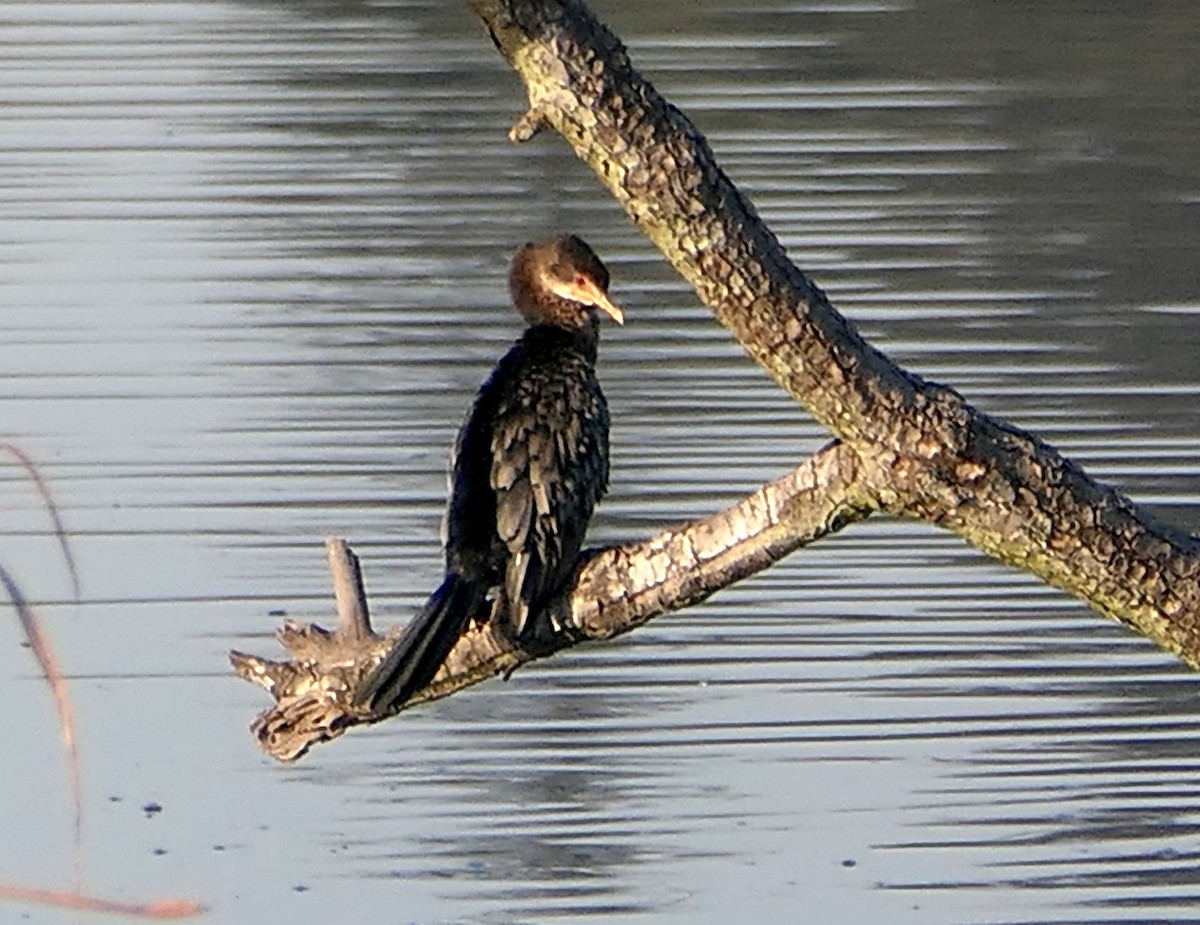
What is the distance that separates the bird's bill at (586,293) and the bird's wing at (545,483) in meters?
0.41

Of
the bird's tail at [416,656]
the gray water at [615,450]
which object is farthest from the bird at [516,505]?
the gray water at [615,450]

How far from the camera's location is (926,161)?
31.4 feet

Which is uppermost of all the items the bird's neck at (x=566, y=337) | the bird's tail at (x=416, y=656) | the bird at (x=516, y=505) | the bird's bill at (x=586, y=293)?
the bird's bill at (x=586, y=293)

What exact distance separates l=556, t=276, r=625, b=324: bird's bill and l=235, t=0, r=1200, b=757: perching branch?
105cm

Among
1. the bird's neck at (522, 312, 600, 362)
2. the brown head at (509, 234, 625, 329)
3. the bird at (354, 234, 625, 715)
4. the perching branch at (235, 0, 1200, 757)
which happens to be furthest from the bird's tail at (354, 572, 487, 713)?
the brown head at (509, 234, 625, 329)

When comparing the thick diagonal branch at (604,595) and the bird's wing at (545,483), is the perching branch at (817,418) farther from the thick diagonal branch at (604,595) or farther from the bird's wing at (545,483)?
the bird's wing at (545,483)

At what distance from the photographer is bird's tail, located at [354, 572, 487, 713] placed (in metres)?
3.93

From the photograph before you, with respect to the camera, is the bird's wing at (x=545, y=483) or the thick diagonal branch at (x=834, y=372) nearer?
the thick diagonal branch at (x=834, y=372)

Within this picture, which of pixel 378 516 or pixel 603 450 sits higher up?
pixel 378 516

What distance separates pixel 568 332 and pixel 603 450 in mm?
444

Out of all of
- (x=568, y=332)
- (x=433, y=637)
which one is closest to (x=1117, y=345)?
(x=568, y=332)

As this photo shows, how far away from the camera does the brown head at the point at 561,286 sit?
486cm

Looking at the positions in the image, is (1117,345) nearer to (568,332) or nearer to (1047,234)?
(1047,234)

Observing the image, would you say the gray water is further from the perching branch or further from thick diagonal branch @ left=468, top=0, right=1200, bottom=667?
thick diagonal branch @ left=468, top=0, right=1200, bottom=667
